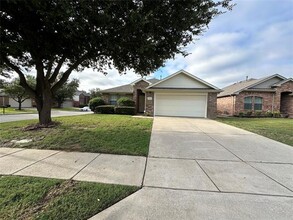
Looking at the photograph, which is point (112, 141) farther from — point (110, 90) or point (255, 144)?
point (110, 90)

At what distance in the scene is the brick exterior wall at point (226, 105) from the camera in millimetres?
21859

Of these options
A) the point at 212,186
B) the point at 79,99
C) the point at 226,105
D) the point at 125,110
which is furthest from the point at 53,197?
the point at 79,99

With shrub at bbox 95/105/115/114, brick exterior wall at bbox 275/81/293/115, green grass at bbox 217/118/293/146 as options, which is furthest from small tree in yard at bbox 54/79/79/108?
brick exterior wall at bbox 275/81/293/115

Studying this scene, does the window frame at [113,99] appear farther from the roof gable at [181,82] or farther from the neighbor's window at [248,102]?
the neighbor's window at [248,102]

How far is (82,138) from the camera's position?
6957 mm

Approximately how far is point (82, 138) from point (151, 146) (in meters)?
2.74

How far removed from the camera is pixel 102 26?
6113 millimetres

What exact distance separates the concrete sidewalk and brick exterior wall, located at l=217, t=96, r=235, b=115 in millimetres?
19949

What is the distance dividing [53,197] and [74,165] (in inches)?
56.8

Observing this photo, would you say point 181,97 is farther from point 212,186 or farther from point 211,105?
point 212,186

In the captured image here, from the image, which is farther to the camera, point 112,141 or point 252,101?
point 252,101

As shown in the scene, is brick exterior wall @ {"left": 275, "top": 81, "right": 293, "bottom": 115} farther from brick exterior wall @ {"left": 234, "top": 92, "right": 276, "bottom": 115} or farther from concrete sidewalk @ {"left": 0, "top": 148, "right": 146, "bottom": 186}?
concrete sidewalk @ {"left": 0, "top": 148, "right": 146, "bottom": 186}

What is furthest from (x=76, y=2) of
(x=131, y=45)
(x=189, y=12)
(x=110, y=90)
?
(x=110, y=90)

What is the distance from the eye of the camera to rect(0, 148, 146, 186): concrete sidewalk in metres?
3.69
